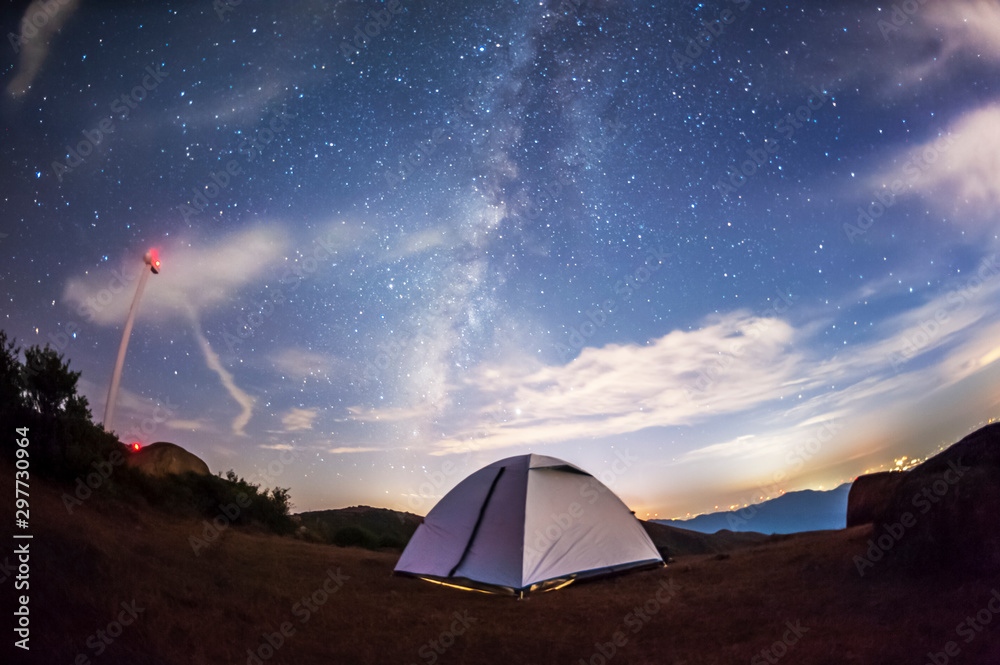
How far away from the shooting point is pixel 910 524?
20.8ft

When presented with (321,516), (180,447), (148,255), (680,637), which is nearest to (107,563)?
(680,637)

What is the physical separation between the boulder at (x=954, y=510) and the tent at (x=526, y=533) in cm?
455

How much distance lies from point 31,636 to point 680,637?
225 inches

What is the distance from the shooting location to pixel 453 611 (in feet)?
23.9

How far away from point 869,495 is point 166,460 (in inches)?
863

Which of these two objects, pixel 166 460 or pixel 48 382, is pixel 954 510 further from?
pixel 166 460

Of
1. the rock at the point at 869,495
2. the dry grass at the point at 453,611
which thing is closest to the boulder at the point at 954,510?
the dry grass at the point at 453,611

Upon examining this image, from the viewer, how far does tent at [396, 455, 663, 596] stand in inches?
350

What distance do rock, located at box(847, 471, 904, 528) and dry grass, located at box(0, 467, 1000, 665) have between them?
380 centimetres

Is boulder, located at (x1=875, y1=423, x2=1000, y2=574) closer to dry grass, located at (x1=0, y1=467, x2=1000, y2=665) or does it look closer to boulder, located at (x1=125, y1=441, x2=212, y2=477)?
dry grass, located at (x1=0, y1=467, x2=1000, y2=665)

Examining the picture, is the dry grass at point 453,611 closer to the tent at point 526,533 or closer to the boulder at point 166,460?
the tent at point 526,533

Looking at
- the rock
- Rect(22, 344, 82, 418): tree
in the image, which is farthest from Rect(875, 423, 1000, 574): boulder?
Rect(22, 344, 82, 418): tree

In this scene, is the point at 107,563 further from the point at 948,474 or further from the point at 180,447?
the point at 180,447

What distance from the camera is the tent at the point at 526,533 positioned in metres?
8.90
